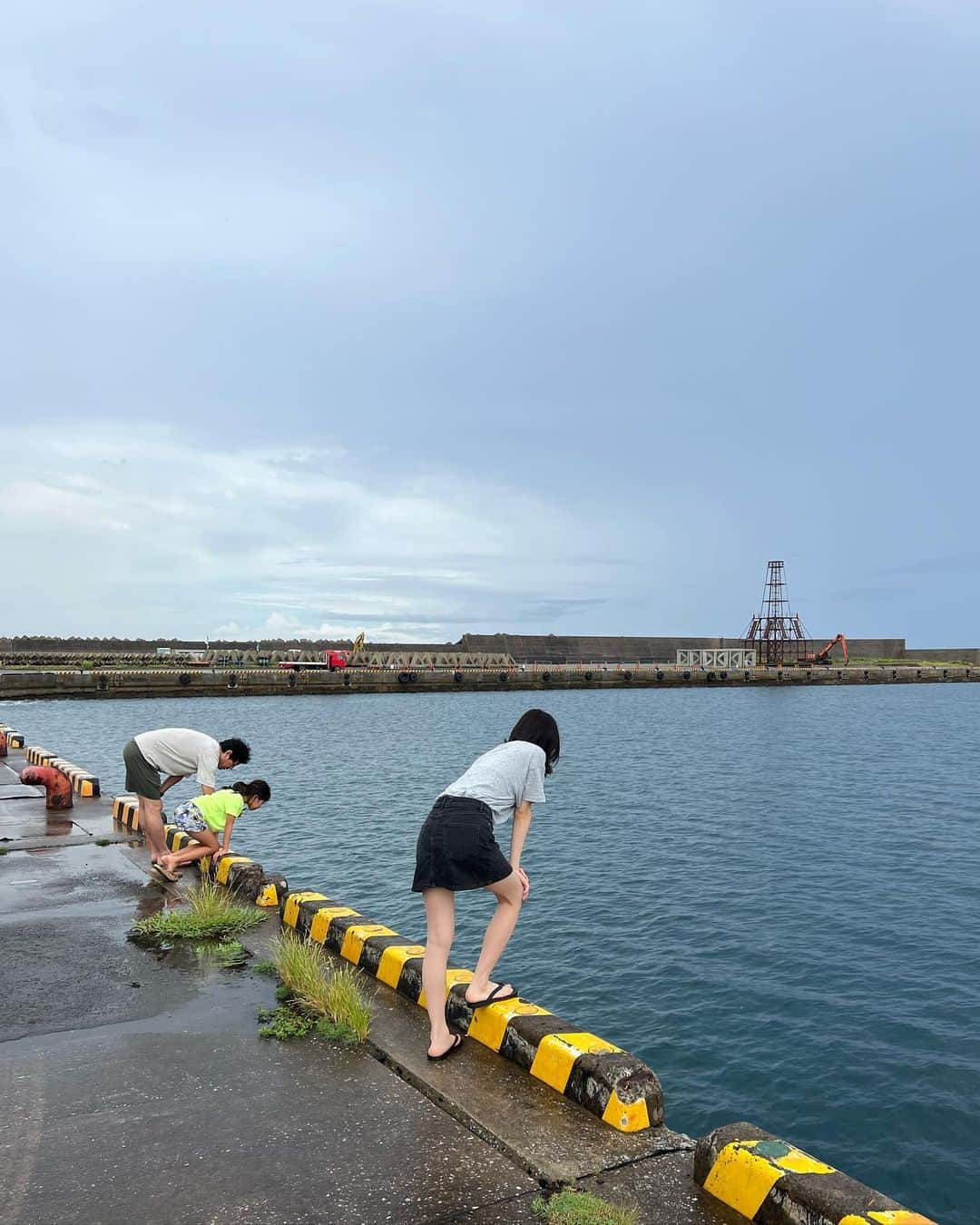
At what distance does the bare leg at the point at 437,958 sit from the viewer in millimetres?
5039

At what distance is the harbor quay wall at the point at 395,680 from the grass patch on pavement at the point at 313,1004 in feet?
194

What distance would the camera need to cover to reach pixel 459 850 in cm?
490

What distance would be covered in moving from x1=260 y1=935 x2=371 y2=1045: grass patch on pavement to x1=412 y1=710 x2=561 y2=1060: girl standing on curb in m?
0.54

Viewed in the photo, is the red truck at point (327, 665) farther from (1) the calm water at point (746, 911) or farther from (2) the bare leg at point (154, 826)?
(2) the bare leg at point (154, 826)

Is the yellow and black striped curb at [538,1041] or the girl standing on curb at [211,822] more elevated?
the girl standing on curb at [211,822]

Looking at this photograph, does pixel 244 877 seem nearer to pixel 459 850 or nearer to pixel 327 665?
pixel 459 850

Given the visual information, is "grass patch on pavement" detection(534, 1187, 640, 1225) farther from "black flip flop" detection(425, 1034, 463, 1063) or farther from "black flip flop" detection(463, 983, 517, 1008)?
"black flip flop" detection(463, 983, 517, 1008)

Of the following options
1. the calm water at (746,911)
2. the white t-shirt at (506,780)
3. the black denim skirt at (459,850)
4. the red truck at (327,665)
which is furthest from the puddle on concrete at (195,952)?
the red truck at (327,665)

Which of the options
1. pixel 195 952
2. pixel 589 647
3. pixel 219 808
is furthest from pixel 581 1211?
pixel 589 647

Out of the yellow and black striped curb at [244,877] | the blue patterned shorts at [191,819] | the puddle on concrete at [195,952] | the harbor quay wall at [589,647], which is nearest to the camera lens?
the puddle on concrete at [195,952]

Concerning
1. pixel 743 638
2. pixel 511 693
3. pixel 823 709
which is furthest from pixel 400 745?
pixel 743 638

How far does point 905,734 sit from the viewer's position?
1738 inches

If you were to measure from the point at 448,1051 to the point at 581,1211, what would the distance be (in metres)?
1.75

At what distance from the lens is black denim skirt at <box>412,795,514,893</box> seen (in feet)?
16.1
